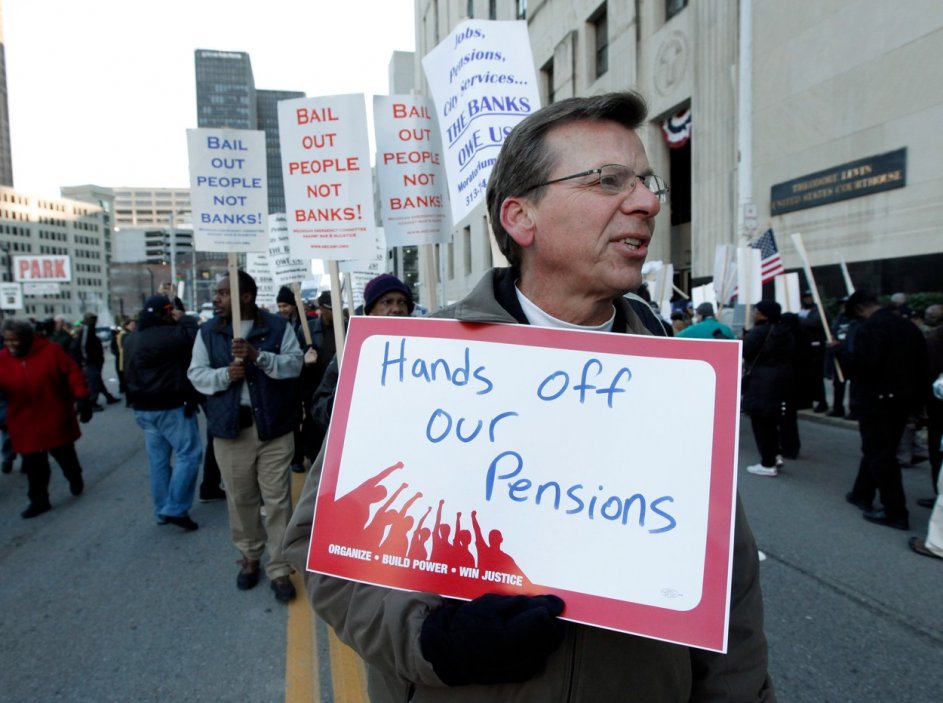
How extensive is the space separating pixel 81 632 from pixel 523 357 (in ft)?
12.1

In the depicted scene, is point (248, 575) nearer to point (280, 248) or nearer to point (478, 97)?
point (478, 97)

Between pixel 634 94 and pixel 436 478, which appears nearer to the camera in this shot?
pixel 436 478

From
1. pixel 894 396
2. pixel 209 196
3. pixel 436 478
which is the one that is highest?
pixel 209 196

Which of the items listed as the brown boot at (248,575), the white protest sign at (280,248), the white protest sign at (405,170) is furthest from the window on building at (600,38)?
the brown boot at (248,575)

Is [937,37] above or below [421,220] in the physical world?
above

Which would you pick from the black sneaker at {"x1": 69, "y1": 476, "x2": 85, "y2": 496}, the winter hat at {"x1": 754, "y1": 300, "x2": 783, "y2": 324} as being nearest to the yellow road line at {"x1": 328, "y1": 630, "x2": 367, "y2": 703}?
the black sneaker at {"x1": 69, "y1": 476, "x2": 85, "y2": 496}

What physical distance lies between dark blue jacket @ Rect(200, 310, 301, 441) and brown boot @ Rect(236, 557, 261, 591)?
88 cm

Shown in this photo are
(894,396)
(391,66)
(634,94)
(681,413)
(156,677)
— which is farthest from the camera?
(391,66)

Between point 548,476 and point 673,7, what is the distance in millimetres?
20013

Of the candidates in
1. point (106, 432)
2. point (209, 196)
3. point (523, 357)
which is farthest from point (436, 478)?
point (106, 432)

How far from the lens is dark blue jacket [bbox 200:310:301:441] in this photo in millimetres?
4148

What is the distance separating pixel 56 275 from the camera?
24188mm

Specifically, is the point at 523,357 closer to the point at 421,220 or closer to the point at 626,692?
the point at 626,692

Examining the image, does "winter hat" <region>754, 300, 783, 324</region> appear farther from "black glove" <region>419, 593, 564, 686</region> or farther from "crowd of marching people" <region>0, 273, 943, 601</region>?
"black glove" <region>419, 593, 564, 686</region>
